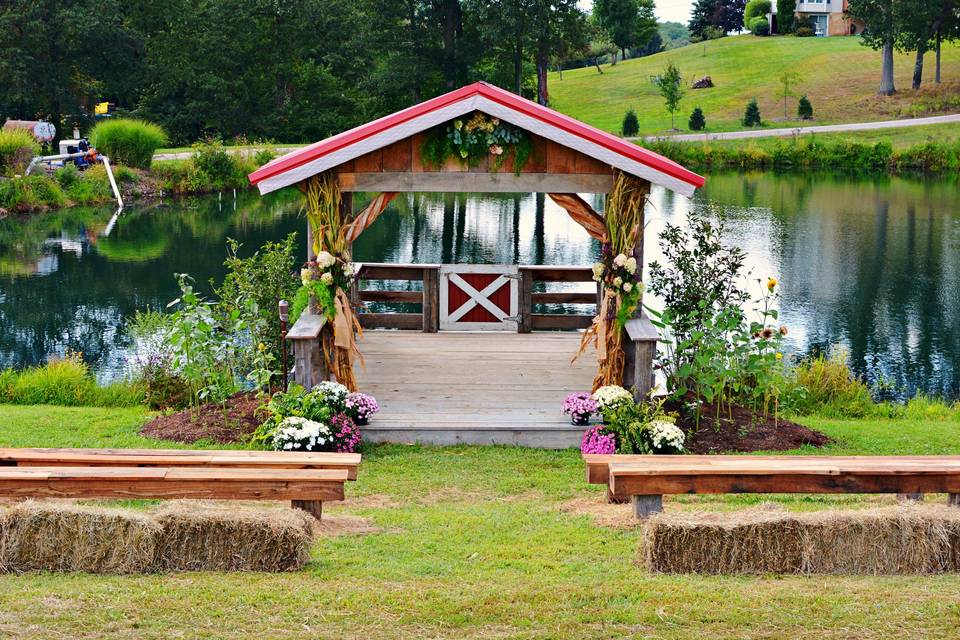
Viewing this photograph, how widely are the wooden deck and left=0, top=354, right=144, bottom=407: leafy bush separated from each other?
10.2 ft

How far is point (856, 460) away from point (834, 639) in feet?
8.58

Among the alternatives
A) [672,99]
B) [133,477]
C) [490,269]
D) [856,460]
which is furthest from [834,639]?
[672,99]

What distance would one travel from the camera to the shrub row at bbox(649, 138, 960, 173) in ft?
154

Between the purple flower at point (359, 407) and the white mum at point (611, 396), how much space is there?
2194 millimetres

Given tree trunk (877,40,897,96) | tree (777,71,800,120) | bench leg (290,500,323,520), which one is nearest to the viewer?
bench leg (290,500,323,520)

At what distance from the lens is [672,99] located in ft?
191

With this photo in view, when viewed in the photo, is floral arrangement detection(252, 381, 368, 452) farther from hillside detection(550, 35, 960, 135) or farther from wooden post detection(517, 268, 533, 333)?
hillside detection(550, 35, 960, 135)

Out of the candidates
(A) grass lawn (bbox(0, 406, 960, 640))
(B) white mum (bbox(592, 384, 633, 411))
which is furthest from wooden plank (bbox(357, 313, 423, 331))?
(A) grass lawn (bbox(0, 406, 960, 640))

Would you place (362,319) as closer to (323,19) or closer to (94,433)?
(94,433)

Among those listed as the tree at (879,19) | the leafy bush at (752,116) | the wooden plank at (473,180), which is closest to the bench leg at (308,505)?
the wooden plank at (473,180)

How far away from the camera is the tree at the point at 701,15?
9469 cm

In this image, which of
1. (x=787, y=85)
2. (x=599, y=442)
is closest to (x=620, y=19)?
(x=787, y=85)

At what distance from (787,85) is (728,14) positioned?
1417 inches

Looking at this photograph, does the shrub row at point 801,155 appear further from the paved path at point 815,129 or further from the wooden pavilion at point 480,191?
the wooden pavilion at point 480,191
